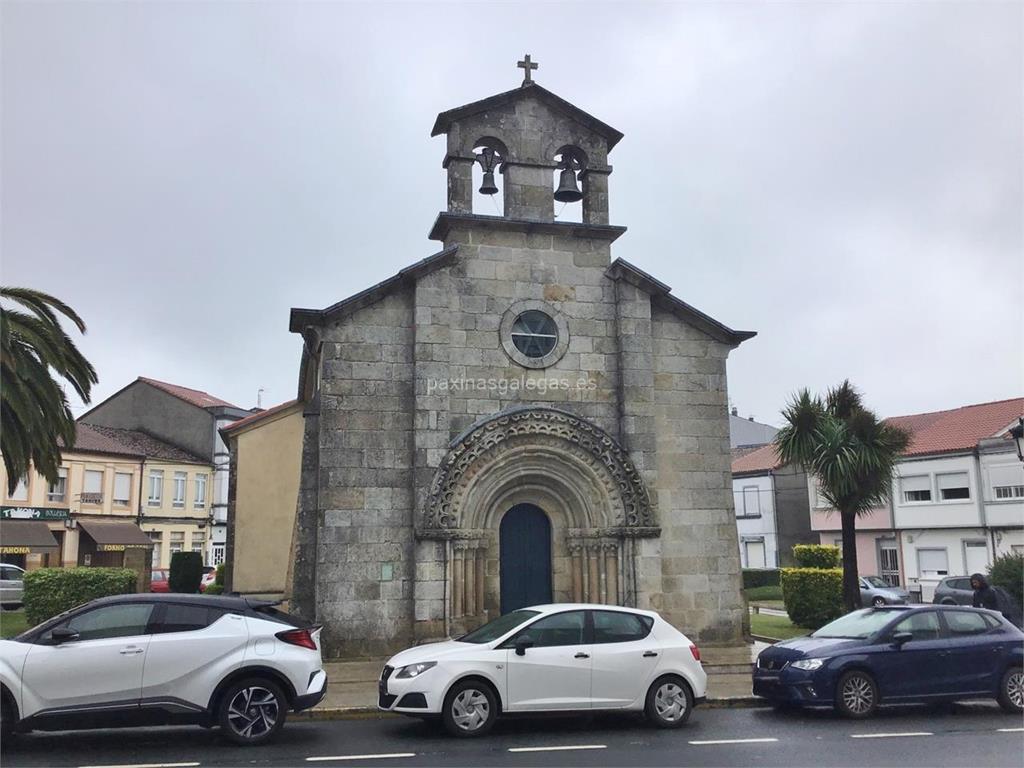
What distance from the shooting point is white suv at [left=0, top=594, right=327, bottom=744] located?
8508mm

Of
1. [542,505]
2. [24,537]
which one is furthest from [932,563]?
[24,537]

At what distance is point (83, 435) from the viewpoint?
124 ft

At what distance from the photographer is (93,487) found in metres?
36.6

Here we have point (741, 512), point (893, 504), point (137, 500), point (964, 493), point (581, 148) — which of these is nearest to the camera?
Result: point (581, 148)

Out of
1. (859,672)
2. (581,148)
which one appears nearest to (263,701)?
(859,672)

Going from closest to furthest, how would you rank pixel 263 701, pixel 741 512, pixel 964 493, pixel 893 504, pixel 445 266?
pixel 263 701 → pixel 445 266 → pixel 964 493 → pixel 893 504 → pixel 741 512

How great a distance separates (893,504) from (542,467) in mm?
24814

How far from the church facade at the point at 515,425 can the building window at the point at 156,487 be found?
25535 mm

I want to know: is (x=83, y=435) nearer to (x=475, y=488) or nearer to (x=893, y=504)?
(x=475, y=488)

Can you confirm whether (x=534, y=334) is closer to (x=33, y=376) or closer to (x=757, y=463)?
(x=33, y=376)

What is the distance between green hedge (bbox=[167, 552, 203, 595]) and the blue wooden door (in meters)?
14.2

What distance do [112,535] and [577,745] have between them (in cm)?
3195

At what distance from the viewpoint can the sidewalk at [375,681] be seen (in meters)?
10.8

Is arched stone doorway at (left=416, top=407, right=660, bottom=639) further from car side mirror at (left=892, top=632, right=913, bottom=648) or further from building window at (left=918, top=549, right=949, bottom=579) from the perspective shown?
→ building window at (left=918, top=549, right=949, bottom=579)
